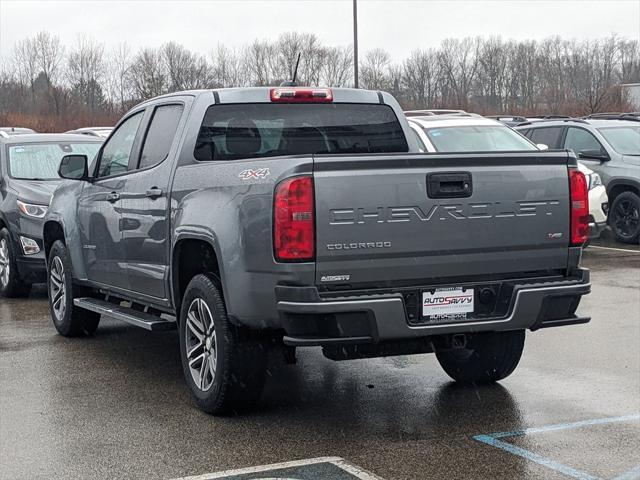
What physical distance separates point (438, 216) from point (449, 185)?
0.59 feet

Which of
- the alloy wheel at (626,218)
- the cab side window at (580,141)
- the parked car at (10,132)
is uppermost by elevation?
the parked car at (10,132)

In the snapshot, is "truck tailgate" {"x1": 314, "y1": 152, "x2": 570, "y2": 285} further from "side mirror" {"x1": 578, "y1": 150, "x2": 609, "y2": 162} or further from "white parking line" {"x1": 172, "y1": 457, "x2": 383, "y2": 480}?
"side mirror" {"x1": 578, "y1": 150, "x2": 609, "y2": 162}

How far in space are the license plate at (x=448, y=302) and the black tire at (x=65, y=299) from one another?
3.88 m

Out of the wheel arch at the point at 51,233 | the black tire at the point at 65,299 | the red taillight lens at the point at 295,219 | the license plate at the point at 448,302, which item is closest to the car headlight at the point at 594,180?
the wheel arch at the point at 51,233

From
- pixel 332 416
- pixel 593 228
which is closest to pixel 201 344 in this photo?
pixel 332 416

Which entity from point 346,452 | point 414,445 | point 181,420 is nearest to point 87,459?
point 181,420

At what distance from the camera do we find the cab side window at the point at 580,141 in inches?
637

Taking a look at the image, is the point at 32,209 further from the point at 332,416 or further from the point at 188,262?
the point at 332,416

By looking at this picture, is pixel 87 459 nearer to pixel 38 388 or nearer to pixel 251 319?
pixel 251 319

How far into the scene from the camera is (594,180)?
48.7 ft

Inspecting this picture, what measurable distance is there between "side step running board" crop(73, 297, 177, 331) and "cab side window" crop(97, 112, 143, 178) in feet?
3.26

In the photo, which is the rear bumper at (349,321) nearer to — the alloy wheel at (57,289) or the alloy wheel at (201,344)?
the alloy wheel at (201,344)

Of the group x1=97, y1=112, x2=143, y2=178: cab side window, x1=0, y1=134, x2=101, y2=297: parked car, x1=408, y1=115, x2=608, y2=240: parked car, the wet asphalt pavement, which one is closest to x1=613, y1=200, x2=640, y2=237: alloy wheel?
x1=408, y1=115, x2=608, y2=240: parked car

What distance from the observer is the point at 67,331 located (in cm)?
859
